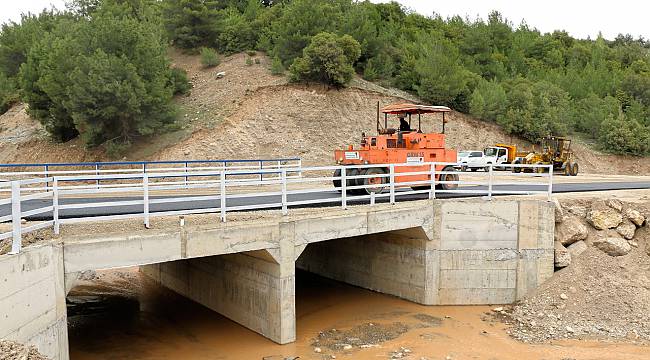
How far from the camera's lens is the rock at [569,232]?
15.3 m

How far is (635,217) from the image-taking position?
1577 cm

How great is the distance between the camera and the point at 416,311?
14602 millimetres

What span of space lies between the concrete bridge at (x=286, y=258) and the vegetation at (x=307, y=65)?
1476 centimetres

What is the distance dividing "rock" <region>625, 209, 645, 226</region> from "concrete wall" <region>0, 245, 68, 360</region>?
50.5 ft

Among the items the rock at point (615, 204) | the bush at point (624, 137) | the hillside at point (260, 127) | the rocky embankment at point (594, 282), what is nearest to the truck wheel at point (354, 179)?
the rocky embankment at point (594, 282)

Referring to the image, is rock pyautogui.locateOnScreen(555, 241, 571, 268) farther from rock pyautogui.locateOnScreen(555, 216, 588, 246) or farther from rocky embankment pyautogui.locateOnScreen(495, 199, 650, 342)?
rock pyautogui.locateOnScreen(555, 216, 588, 246)

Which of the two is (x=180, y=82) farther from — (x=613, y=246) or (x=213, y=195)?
(x=613, y=246)

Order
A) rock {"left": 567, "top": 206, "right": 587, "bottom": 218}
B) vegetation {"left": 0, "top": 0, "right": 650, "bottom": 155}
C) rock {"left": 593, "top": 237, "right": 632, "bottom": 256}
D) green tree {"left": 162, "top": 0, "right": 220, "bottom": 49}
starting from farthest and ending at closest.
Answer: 1. green tree {"left": 162, "top": 0, "right": 220, "bottom": 49}
2. vegetation {"left": 0, "top": 0, "right": 650, "bottom": 155}
3. rock {"left": 567, "top": 206, "right": 587, "bottom": 218}
4. rock {"left": 593, "top": 237, "right": 632, "bottom": 256}

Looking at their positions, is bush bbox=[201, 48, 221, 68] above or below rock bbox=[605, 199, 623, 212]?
above

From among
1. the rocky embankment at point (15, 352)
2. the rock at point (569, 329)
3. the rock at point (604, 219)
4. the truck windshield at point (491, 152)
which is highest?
the truck windshield at point (491, 152)

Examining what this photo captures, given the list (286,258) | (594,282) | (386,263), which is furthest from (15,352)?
(594,282)

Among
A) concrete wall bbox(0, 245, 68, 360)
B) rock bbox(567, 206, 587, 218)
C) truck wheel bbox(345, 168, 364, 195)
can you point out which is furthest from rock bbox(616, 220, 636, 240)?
concrete wall bbox(0, 245, 68, 360)

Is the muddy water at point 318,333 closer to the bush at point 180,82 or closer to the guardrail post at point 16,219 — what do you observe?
the guardrail post at point 16,219

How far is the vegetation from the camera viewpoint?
2916 cm
